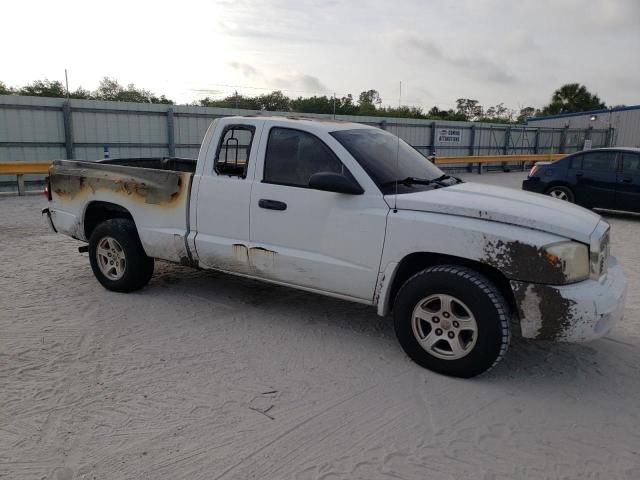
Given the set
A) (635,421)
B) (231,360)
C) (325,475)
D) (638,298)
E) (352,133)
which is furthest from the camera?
(638,298)

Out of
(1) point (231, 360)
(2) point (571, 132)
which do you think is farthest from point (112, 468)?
(2) point (571, 132)

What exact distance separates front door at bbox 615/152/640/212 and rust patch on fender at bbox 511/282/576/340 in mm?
8486

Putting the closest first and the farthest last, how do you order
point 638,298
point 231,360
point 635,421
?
point 635,421
point 231,360
point 638,298

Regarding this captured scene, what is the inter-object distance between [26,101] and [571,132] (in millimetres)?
28611

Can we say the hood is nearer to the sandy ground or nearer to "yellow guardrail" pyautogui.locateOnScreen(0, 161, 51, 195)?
the sandy ground

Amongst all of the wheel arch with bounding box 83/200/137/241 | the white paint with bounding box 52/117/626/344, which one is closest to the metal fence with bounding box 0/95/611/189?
the wheel arch with bounding box 83/200/137/241

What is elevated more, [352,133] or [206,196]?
[352,133]

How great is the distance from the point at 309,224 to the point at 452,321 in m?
1.35

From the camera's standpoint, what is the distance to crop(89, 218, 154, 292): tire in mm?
5426

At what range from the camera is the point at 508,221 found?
3691 millimetres

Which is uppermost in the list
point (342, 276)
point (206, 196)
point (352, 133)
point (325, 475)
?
point (352, 133)

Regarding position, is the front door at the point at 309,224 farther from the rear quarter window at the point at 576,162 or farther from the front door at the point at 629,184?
the rear quarter window at the point at 576,162

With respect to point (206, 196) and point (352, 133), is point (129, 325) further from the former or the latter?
point (352, 133)

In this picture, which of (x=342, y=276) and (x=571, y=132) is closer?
(x=342, y=276)
